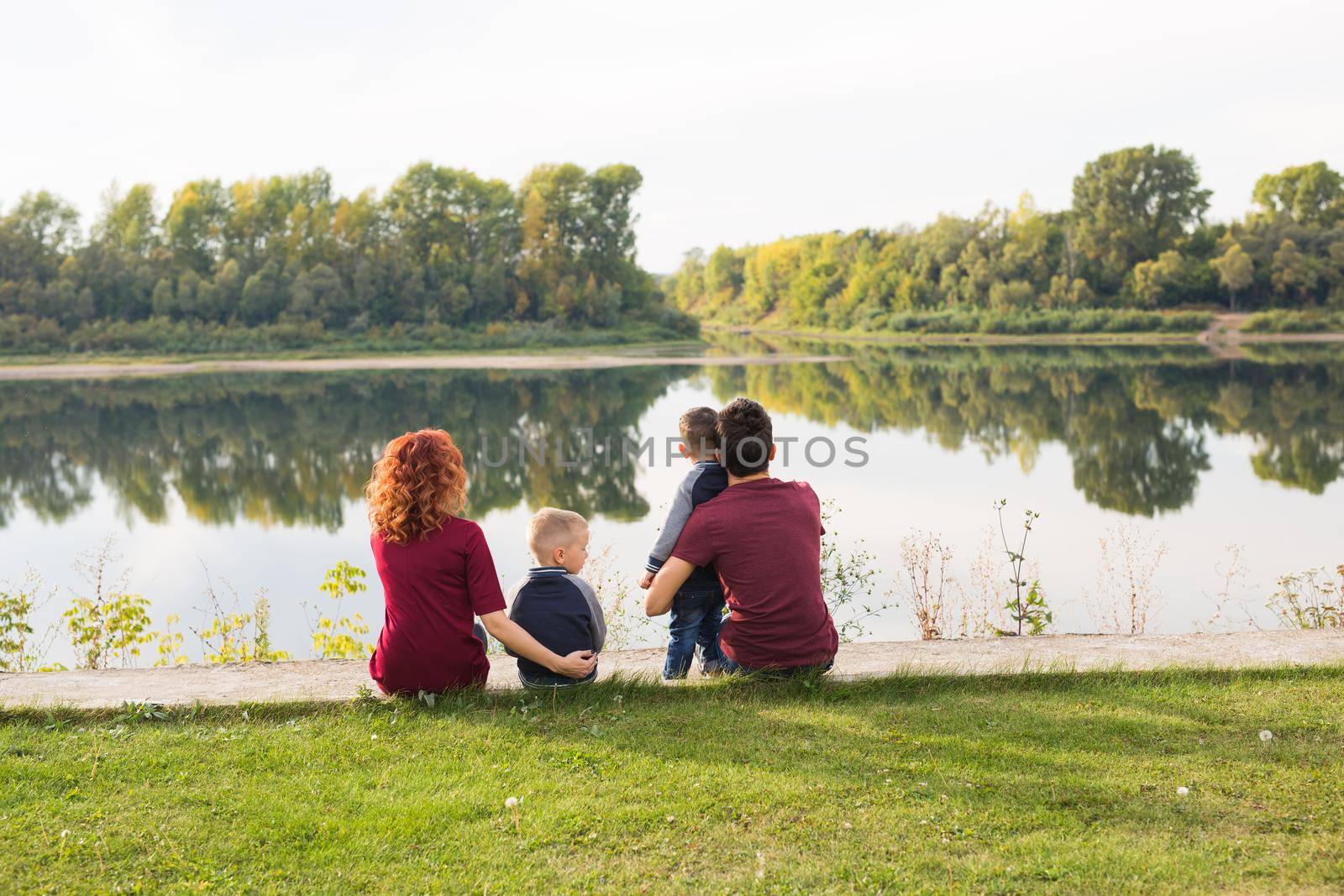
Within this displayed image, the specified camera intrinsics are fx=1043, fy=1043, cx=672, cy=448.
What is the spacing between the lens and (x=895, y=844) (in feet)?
10.0

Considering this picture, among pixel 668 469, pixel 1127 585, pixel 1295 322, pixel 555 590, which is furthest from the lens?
pixel 1295 322

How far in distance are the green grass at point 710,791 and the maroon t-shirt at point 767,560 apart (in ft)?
0.61

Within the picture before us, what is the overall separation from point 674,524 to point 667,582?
26 centimetres

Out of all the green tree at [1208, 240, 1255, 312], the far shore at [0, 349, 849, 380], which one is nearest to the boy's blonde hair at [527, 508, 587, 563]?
the far shore at [0, 349, 849, 380]

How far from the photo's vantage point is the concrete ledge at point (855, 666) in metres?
4.48

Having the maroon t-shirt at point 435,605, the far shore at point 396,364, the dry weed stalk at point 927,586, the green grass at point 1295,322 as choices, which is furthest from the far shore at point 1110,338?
the maroon t-shirt at point 435,605

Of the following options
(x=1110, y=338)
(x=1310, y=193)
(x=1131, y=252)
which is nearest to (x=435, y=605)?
(x=1110, y=338)

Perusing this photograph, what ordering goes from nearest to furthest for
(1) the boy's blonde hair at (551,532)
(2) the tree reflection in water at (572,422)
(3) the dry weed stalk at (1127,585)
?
(1) the boy's blonde hair at (551,532)
(3) the dry weed stalk at (1127,585)
(2) the tree reflection in water at (572,422)

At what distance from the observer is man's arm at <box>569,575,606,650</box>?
4.27m

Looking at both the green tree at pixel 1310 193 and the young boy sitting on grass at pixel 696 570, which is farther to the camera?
the green tree at pixel 1310 193

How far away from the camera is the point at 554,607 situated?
425 centimetres

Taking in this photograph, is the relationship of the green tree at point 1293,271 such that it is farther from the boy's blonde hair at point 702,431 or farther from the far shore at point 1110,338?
the boy's blonde hair at point 702,431

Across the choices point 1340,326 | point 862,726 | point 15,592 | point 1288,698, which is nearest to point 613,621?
point 862,726

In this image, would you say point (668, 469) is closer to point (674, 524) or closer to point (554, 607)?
point (674, 524)
